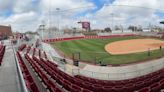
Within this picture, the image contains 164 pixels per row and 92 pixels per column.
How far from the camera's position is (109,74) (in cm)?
2694

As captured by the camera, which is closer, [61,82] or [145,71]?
[61,82]

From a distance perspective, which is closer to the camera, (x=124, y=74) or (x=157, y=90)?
(x=157, y=90)

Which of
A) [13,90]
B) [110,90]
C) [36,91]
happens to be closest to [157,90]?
[110,90]

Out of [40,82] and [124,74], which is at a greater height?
[40,82]

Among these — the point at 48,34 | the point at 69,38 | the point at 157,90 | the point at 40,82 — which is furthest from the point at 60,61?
the point at 69,38

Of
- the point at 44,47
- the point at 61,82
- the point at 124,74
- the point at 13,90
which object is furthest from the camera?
the point at 44,47

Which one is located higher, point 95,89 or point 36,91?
point 36,91

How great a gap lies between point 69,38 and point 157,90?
6133 centimetres

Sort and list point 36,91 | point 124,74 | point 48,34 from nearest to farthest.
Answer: point 36,91, point 124,74, point 48,34

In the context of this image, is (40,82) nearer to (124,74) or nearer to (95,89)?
(95,89)

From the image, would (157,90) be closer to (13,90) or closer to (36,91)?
(36,91)

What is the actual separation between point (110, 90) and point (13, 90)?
18.3 feet

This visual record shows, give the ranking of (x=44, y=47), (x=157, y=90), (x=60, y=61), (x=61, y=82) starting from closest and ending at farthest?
1. (x=157, y=90)
2. (x=61, y=82)
3. (x=60, y=61)
4. (x=44, y=47)

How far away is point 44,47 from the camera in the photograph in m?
39.2
